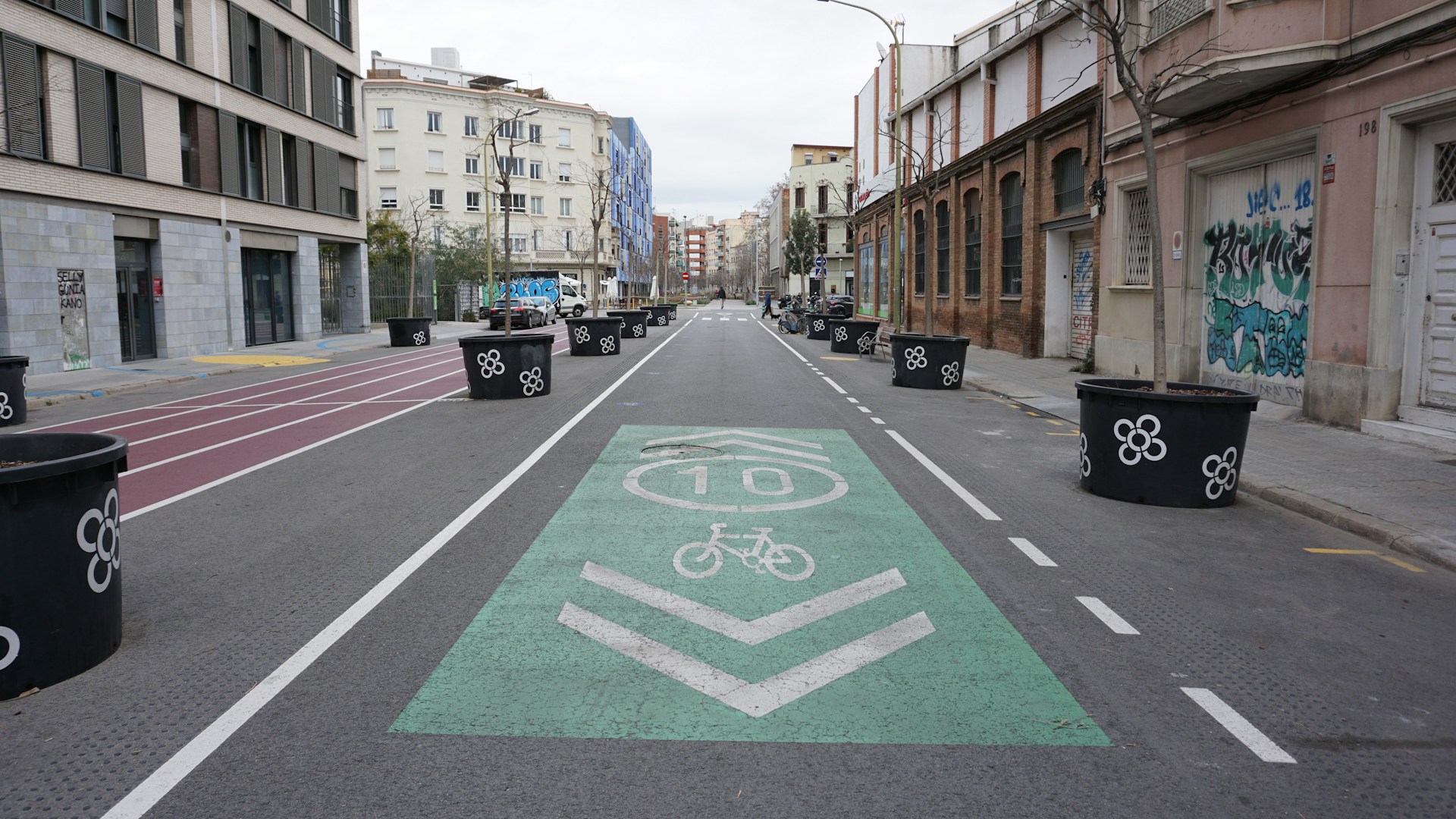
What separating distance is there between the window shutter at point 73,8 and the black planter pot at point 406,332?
11.7 metres

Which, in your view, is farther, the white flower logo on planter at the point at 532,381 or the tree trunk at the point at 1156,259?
the white flower logo on planter at the point at 532,381

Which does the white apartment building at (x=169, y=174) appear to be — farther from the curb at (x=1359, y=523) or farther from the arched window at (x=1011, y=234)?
the arched window at (x=1011, y=234)

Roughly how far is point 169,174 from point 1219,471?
27.8 m

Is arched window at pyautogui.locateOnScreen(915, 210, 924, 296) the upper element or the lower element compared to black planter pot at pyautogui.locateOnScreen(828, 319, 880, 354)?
upper

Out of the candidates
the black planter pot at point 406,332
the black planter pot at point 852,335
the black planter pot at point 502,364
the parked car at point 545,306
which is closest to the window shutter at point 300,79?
the black planter pot at point 406,332

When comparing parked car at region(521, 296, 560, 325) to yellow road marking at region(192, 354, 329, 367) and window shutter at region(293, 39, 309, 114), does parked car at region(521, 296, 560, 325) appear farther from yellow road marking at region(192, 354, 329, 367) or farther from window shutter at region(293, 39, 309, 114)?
yellow road marking at region(192, 354, 329, 367)

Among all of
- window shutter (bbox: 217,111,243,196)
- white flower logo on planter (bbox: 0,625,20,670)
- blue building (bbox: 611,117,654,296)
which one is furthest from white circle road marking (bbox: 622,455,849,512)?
blue building (bbox: 611,117,654,296)

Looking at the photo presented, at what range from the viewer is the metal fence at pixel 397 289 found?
48062 millimetres

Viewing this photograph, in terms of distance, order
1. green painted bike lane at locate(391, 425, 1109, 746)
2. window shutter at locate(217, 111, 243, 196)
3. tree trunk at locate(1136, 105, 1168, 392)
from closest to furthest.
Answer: green painted bike lane at locate(391, 425, 1109, 746) → tree trunk at locate(1136, 105, 1168, 392) → window shutter at locate(217, 111, 243, 196)

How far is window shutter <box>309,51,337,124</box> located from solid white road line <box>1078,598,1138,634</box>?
1459 inches

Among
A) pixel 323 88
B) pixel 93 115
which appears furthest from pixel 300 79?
pixel 93 115

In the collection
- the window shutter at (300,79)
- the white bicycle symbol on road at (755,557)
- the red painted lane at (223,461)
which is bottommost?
the white bicycle symbol on road at (755,557)

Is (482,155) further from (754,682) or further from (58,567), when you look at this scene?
(754,682)

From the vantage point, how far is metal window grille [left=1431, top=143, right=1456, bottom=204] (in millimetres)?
10938
